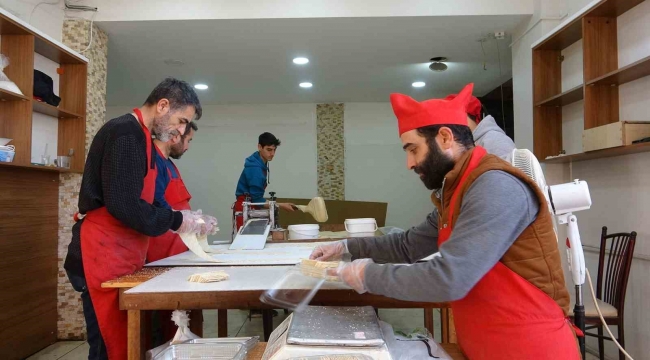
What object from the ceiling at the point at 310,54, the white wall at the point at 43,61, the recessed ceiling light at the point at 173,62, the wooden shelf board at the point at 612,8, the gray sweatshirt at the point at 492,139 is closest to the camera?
the gray sweatshirt at the point at 492,139

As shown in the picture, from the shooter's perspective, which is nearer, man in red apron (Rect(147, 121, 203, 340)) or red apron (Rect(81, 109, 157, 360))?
red apron (Rect(81, 109, 157, 360))

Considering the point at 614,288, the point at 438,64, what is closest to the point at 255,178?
the point at 438,64

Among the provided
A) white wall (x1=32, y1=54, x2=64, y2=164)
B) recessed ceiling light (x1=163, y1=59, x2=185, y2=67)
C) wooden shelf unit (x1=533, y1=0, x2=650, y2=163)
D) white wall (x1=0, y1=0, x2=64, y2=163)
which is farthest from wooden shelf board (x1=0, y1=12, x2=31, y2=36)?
wooden shelf unit (x1=533, y1=0, x2=650, y2=163)

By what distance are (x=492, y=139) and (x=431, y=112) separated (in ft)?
3.79

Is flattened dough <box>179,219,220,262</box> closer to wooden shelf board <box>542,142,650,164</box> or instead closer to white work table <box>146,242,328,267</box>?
white work table <box>146,242,328,267</box>

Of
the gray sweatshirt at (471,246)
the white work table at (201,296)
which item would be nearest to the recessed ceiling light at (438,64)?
the white work table at (201,296)

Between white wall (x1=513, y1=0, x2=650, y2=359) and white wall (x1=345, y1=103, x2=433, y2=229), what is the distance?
4.40 m

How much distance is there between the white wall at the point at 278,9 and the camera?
13.4ft

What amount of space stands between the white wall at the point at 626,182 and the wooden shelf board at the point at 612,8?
45 mm

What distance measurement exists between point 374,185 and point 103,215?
6.56 metres

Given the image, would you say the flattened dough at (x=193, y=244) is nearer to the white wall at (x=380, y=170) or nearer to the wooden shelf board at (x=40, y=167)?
the wooden shelf board at (x=40, y=167)

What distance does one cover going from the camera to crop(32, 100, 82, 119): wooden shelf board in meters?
3.29

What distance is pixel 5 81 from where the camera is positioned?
9.58ft

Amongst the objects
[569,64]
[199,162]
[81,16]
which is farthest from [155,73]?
[569,64]
